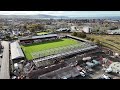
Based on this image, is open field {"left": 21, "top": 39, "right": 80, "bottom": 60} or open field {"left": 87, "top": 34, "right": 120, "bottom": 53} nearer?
open field {"left": 87, "top": 34, "right": 120, "bottom": 53}

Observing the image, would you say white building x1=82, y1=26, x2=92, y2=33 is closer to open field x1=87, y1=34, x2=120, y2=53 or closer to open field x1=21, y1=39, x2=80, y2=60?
open field x1=87, y1=34, x2=120, y2=53

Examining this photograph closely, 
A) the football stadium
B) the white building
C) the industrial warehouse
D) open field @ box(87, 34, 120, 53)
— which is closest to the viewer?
the industrial warehouse

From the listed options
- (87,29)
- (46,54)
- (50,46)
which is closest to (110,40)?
(87,29)

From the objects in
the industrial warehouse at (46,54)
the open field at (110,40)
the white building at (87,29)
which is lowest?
the industrial warehouse at (46,54)

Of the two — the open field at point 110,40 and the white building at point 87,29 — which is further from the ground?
the white building at point 87,29

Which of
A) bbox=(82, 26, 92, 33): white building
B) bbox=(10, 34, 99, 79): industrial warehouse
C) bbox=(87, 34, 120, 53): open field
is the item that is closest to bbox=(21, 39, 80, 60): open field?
bbox=(10, 34, 99, 79): industrial warehouse

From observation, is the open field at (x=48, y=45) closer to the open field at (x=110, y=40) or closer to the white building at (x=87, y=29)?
the white building at (x=87, y=29)

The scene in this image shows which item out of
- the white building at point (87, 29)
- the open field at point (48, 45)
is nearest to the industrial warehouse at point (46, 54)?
the open field at point (48, 45)
